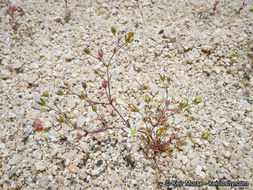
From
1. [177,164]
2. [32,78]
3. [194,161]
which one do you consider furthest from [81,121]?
[194,161]

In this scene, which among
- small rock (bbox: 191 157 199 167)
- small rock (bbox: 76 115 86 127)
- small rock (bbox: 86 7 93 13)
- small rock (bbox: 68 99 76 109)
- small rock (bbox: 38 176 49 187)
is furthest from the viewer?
small rock (bbox: 86 7 93 13)

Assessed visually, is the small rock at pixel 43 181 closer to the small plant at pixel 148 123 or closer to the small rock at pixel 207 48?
the small plant at pixel 148 123

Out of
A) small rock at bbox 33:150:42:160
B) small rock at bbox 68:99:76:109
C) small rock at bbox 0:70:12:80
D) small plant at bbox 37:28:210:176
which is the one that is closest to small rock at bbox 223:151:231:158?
small plant at bbox 37:28:210:176

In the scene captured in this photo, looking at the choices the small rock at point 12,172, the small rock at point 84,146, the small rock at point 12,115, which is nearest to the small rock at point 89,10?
the small rock at point 12,115

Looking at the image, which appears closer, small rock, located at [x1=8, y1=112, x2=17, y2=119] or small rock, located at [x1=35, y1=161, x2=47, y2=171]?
small rock, located at [x1=35, y1=161, x2=47, y2=171]

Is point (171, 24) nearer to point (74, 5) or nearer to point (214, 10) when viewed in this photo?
point (214, 10)

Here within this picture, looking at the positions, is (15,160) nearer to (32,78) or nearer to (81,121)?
(81,121)

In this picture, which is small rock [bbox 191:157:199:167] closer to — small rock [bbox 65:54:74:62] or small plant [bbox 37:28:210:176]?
small plant [bbox 37:28:210:176]

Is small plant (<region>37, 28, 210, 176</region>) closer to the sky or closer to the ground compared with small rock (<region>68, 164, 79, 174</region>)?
closer to the sky
